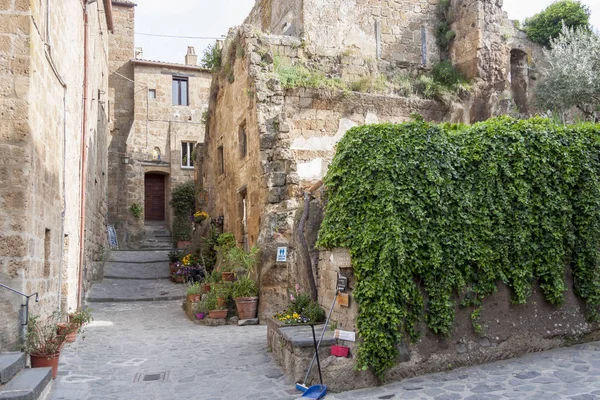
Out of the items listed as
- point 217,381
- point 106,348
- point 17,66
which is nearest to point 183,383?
point 217,381

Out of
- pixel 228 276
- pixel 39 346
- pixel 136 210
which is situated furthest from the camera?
pixel 136 210

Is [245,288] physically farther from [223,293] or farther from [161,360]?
[161,360]

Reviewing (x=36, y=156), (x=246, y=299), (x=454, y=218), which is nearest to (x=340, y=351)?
(x=454, y=218)

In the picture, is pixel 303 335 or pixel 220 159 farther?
pixel 220 159

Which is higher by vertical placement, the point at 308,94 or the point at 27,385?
the point at 308,94

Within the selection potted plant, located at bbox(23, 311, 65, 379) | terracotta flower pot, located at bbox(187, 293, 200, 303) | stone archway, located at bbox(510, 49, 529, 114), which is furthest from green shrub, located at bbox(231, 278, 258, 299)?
stone archway, located at bbox(510, 49, 529, 114)

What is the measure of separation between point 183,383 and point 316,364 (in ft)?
5.33

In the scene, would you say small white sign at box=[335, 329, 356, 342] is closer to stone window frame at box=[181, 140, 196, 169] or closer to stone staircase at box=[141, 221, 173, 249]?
stone staircase at box=[141, 221, 173, 249]

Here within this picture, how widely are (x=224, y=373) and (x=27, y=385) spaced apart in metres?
2.32

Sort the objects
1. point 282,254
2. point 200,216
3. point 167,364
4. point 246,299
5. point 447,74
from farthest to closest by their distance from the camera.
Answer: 1. point 200,216
2. point 447,74
3. point 246,299
4. point 282,254
5. point 167,364

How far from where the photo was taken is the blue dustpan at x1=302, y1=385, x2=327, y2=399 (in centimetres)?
530

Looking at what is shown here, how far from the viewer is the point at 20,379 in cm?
499

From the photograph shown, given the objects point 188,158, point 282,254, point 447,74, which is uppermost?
point 447,74

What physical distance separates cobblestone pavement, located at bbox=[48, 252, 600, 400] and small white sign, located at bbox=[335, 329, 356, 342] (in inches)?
21.1
